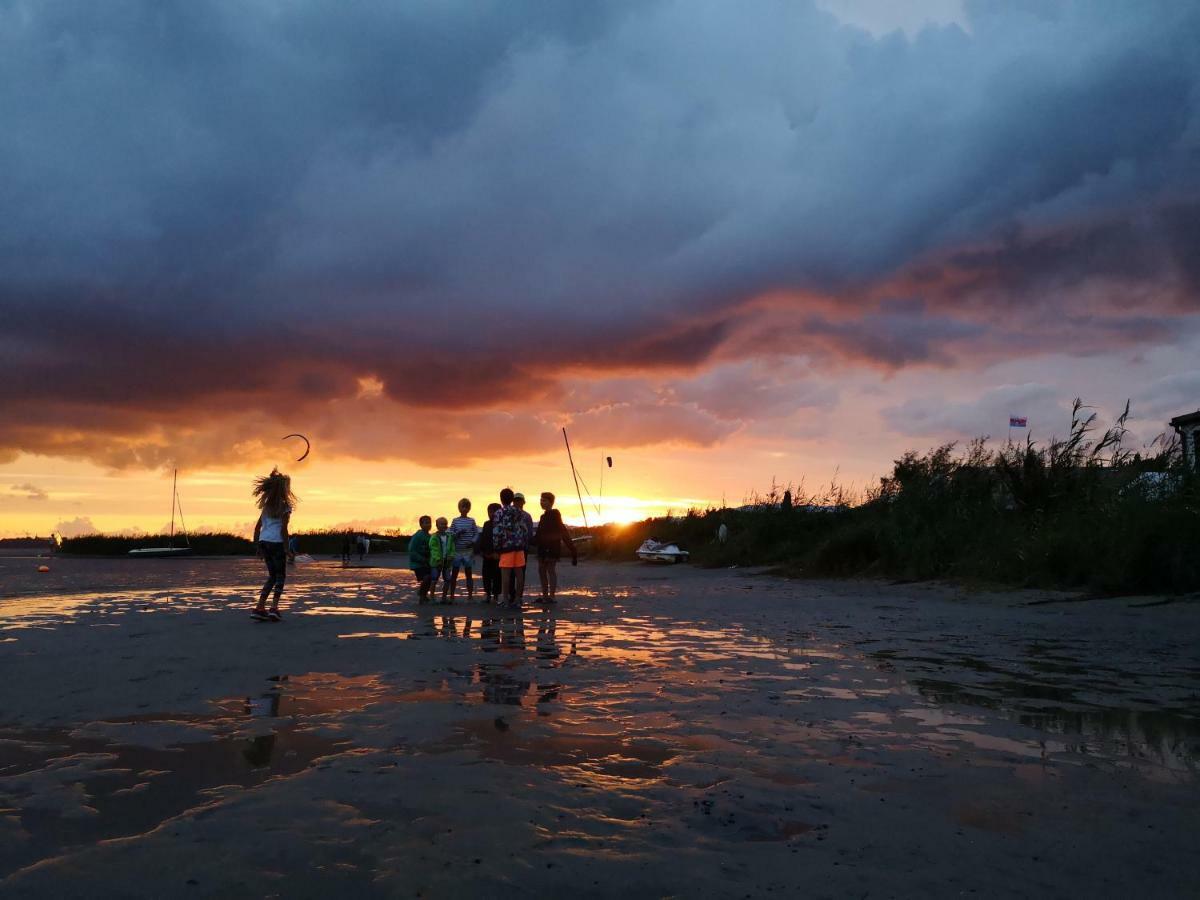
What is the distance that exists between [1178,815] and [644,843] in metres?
2.32

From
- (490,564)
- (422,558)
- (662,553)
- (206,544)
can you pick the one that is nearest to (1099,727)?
(490,564)

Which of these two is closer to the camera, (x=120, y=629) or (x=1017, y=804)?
(x=1017, y=804)

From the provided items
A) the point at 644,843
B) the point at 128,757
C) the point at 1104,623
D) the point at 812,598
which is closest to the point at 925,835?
the point at 644,843

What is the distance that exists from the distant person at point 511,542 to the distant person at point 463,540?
2.53 ft

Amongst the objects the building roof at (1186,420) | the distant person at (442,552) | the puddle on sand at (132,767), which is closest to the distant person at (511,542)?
the distant person at (442,552)

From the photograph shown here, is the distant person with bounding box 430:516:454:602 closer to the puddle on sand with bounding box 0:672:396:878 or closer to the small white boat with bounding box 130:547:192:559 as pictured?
the puddle on sand with bounding box 0:672:396:878

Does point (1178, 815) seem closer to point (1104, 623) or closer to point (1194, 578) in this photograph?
point (1104, 623)

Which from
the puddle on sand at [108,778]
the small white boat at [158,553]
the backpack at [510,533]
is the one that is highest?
the backpack at [510,533]

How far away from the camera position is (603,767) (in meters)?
4.28

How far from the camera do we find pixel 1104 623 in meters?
10.5

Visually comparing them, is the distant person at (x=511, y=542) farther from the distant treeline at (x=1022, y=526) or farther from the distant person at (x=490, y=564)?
the distant treeline at (x=1022, y=526)

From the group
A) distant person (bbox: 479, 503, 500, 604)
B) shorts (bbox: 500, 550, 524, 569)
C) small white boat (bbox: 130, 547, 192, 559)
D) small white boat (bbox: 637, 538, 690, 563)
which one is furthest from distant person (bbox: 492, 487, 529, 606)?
small white boat (bbox: 130, 547, 192, 559)

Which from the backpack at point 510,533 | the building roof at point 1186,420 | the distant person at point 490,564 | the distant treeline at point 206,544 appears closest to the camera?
the backpack at point 510,533

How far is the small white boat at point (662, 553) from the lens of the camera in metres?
32.5
